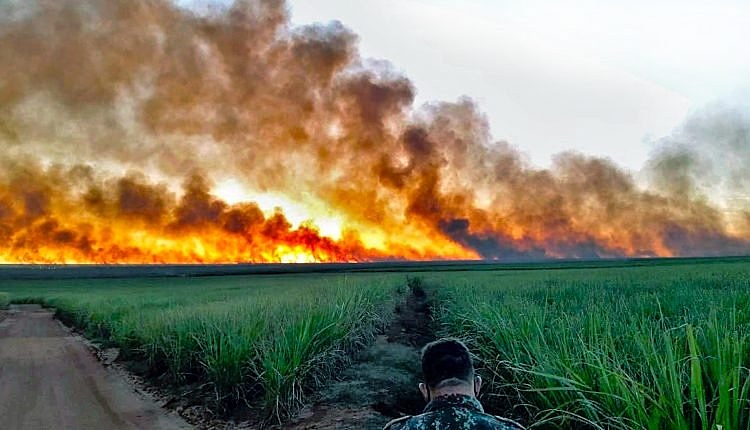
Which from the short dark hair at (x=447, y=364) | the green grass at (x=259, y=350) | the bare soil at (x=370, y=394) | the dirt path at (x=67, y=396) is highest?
the short dark hair at (x=447, y=364)

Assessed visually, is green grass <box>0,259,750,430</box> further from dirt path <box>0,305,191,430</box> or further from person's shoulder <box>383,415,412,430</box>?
person's shoulder <box>383,415,412,430</box>

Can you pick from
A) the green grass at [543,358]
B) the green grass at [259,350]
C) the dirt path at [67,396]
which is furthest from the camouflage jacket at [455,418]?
the dirt path at [67,396]

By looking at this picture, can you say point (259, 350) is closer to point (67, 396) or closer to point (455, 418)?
point (67, 396)

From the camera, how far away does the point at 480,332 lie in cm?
1079

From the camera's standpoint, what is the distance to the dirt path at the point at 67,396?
31.3 ft

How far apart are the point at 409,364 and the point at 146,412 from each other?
16.8ft

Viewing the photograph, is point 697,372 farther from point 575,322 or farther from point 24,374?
point 24,374

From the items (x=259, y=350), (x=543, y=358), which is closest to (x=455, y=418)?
(x=543, y=358)

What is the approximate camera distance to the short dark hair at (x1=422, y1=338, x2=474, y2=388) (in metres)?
3.05

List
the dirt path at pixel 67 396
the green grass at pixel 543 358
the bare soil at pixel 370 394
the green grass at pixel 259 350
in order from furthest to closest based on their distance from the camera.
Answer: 1. the dirt path at pixel 67 396
2. the green grass at pixel 259 350
3. the bare soil at pixel 370 394
4. the green grass at pixel 543 358

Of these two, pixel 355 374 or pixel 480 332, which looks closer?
pixel 480 332

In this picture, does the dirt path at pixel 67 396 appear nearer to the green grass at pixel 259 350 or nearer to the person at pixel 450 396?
the green grass at pixel 259 350

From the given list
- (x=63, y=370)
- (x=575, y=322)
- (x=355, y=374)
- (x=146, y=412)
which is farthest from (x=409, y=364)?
(x=63, y=370)

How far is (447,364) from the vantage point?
3.06 metres
